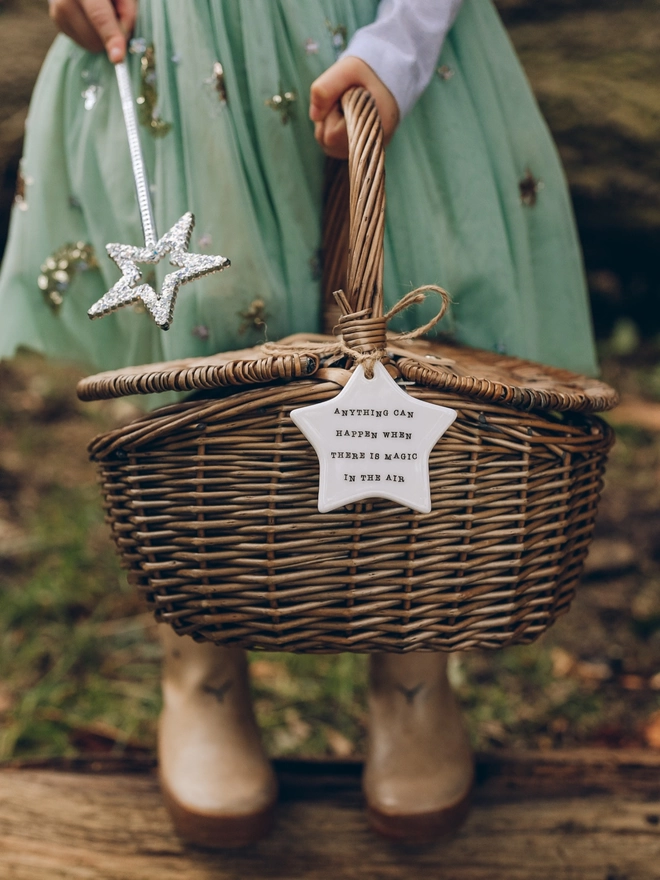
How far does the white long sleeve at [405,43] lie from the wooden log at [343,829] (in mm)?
749

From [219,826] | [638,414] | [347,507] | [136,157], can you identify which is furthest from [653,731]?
[136,157]

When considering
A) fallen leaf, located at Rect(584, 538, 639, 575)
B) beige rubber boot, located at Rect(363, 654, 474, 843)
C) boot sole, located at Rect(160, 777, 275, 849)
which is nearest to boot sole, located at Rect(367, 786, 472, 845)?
beige rubber boot, located at Rect(363, 654, 474, 843)

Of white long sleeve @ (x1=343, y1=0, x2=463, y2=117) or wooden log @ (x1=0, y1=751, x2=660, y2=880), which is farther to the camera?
wooden log @ (x1=0, y1=751, x2=660, y2=880)

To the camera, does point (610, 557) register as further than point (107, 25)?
Yes

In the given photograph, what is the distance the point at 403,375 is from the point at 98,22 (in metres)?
0.50

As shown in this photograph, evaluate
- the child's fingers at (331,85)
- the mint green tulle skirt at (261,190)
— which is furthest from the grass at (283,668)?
the child's fingers at (331,85)

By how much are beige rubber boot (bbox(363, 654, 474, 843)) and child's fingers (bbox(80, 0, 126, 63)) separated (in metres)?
0.68

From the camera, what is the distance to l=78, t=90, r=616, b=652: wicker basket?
0.64 meters

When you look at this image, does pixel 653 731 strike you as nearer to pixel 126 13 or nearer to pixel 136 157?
pixel 136 157

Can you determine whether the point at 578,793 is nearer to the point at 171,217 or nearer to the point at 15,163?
the point at 171,217

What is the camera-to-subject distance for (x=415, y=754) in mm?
859

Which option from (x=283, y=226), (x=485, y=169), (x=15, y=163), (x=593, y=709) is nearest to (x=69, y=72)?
(x=283, y=226)

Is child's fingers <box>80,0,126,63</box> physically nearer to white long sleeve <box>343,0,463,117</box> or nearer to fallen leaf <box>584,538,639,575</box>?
white long sleeve <box>343,0,463,117</box>

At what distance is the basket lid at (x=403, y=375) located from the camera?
0.63m
